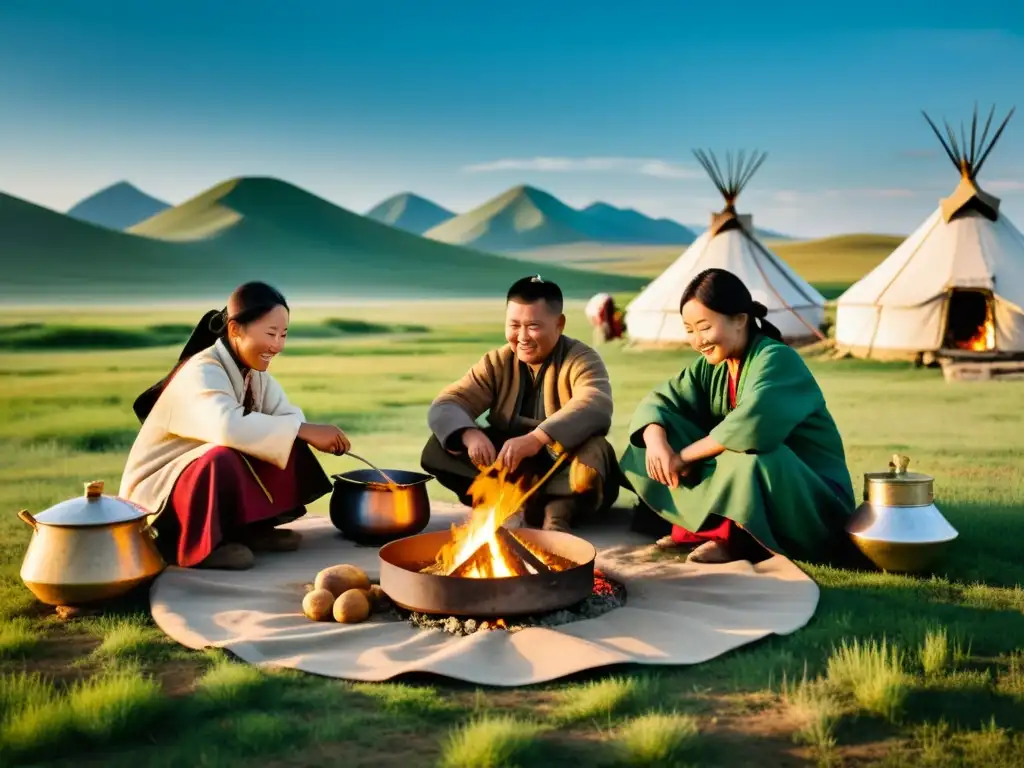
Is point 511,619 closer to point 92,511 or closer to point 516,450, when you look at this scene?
point 516,450

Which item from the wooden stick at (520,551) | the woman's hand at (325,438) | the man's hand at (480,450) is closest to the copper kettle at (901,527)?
the wooden stick at (520,551)

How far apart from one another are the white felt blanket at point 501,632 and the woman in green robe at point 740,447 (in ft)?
0.51

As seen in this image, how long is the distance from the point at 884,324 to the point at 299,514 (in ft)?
28.4

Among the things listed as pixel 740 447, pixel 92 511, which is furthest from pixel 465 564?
pixel 92 511

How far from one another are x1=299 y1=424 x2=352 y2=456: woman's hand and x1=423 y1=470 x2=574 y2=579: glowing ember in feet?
1.73

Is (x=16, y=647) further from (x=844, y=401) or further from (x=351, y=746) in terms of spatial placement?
(x=844, y=401)

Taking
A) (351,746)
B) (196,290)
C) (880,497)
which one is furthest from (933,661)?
(196,290)

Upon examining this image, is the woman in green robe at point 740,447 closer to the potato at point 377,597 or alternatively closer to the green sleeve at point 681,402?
the green sleeve at point 681,402

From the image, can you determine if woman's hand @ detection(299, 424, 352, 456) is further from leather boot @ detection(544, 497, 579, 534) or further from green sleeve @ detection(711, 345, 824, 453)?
green sleeve @ detection(711, 345, 824, 453)

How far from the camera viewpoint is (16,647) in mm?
2814

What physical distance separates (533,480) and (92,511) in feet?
5.45

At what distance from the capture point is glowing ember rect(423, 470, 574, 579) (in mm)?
3086

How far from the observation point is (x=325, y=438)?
3.53 meters

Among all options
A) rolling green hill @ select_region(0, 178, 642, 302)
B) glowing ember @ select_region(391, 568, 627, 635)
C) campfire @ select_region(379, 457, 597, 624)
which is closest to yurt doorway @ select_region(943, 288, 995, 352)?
campfire @ select_region(379, 457, 597, 624)
